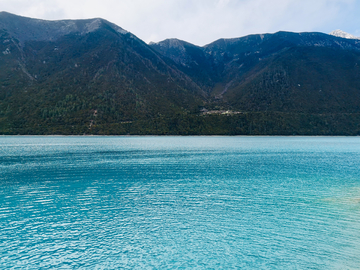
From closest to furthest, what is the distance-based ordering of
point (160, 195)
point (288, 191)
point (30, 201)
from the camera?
point (30, 201), point (160, 195), point (288, 191)

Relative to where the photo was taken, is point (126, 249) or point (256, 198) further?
point (256, 198)

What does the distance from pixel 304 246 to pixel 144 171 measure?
4335cm

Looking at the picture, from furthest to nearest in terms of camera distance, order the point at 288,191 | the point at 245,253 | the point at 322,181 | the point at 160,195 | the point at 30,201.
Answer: the point at 322,181 < the point at 288,191 < the point at 160,195 < the point at 30,201 < the point at 245,253

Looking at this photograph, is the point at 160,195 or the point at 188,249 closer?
the point at 188,249

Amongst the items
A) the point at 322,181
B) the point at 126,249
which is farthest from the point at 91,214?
the point at 322,181

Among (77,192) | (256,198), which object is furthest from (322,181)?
(77,192)

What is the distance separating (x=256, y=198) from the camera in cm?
3641

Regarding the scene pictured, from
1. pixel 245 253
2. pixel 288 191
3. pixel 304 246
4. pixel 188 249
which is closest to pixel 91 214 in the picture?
pixel 188 249

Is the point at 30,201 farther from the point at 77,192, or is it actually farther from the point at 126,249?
the point at 126,249

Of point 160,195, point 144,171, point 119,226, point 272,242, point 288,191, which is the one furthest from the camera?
point 144,171

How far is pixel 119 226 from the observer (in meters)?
25.4

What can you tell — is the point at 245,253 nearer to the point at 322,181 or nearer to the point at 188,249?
the point at 188,249

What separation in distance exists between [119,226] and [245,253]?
12.1m

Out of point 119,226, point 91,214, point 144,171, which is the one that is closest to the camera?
point 119,226
